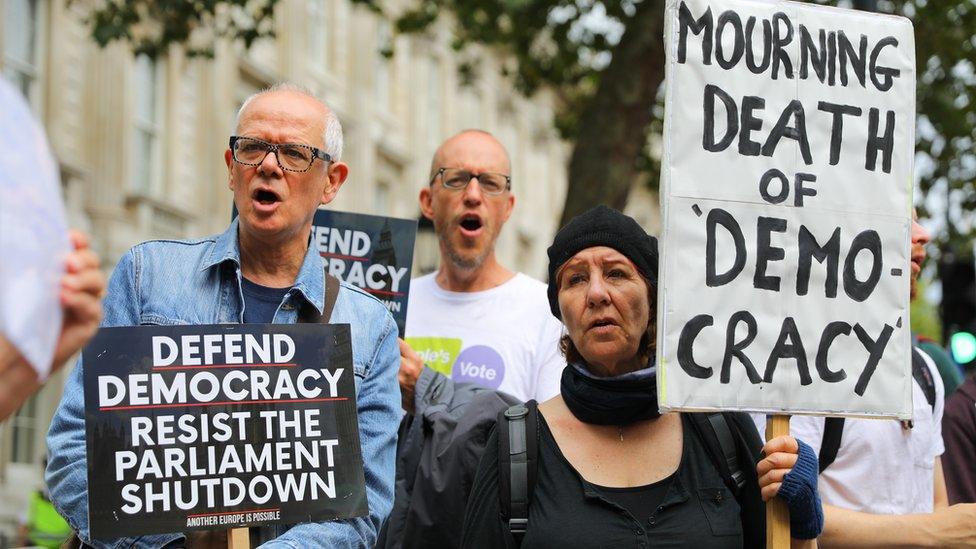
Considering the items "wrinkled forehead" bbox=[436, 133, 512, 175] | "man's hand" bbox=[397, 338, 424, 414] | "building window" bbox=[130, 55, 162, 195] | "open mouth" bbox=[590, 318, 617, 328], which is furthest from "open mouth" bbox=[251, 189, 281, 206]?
"building window" bbox=[130, 55, 162, 195]

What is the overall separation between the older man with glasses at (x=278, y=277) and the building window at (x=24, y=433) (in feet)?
45.9

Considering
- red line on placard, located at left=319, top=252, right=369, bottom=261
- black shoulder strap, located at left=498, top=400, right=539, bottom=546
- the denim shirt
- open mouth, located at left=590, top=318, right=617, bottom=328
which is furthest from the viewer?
red line on placard, located at left=319, top=252, right=369, bottom=261

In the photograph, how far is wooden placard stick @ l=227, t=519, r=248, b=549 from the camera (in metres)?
3.45

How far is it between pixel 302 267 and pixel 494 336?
4.77 feet

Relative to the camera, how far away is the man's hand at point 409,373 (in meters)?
4.83

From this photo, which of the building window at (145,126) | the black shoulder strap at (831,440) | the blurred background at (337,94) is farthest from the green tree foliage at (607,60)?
the black shoulder strap at (831,440)

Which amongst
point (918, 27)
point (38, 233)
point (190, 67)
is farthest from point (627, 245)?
point (190, 67)

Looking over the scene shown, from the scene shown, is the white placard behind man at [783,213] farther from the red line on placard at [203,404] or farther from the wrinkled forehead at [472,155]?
the wrinkled forehead at [472,155]

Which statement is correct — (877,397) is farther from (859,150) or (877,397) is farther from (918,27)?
(918,27)

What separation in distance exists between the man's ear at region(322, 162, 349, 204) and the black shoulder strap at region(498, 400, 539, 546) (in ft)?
2.51

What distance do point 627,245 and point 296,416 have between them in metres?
1.06

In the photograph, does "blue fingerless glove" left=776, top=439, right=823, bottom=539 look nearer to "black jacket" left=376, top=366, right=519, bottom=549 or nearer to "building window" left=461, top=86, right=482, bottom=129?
"black jacket" left=376, top=366, right=519, bottom=549

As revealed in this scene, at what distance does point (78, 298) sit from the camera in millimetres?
2229

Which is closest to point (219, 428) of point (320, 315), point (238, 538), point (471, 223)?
point (238, 538)
